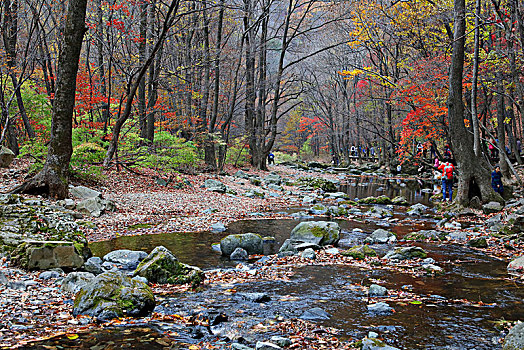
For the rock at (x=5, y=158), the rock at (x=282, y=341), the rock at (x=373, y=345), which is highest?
the rock at (x=5, y=158)

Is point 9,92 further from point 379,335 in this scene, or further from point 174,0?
point 379,335

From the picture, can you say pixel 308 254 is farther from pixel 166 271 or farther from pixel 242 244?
pixel 166 271

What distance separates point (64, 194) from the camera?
10.3m

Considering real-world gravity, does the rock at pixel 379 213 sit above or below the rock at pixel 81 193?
below

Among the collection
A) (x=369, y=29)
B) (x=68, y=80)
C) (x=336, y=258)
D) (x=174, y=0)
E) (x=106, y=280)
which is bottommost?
(x=336, y=258)

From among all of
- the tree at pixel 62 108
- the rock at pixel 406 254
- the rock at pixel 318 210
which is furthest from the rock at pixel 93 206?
the rock at pixel 406 254

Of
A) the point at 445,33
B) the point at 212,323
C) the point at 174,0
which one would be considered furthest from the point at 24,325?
the point at 445,33

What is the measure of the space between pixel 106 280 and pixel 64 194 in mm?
6647

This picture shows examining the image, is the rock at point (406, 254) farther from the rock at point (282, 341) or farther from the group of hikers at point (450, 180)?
the group of hikers at point (450, 180)

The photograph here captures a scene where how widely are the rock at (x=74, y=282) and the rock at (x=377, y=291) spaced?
373 cm

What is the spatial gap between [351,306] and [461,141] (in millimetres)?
10648

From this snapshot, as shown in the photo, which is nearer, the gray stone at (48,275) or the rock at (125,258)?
the gray stone at (48,275)

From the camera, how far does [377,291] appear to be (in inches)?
215

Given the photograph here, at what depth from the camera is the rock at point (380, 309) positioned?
478 centimetres
